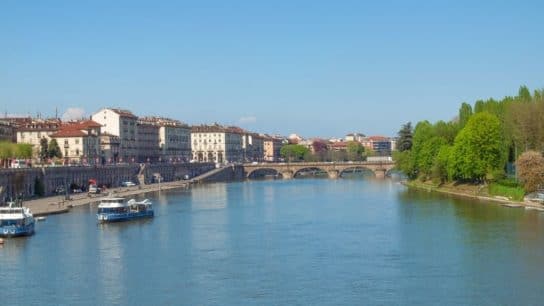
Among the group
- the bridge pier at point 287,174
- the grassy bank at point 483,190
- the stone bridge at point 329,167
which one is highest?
the stone bridge at point 329,167

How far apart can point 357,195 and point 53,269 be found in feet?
121

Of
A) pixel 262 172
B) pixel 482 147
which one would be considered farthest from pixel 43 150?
pixel 482 147

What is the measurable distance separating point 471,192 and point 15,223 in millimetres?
30211

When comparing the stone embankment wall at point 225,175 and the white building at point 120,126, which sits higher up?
the white building at point 120,126

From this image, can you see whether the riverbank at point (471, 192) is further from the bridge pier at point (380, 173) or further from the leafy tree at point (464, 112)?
the bridge pier at point (380, 173)

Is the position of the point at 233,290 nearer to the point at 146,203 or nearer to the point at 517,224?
the point at 517,224

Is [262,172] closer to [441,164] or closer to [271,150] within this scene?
[271,150]

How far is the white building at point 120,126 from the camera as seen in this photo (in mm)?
92312

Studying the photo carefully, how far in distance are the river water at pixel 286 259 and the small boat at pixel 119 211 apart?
671 mm

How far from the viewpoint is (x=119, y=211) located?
4291cm

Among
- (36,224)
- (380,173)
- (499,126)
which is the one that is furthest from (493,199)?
(380,173)

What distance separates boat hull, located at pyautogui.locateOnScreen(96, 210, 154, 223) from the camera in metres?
41.7

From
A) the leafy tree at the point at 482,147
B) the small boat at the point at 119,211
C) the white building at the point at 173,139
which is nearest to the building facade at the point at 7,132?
the white building at the point at 173,139

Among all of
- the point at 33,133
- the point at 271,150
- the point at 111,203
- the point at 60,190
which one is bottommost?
the point at 111,203
